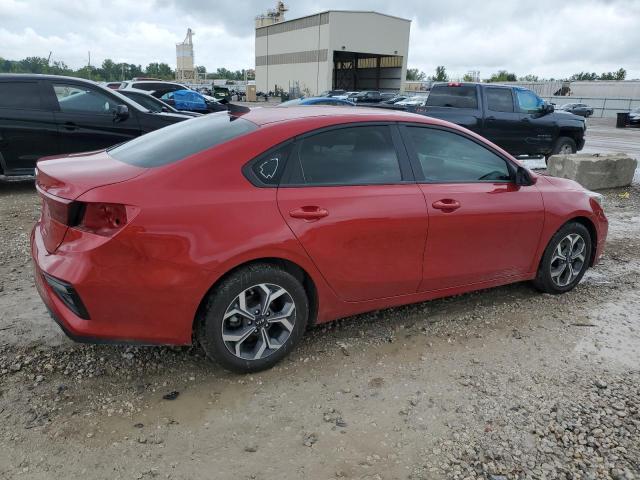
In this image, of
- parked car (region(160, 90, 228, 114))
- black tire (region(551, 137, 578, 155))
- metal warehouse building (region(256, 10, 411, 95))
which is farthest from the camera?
metal warehouse building (region(256, 10, 411, 95))

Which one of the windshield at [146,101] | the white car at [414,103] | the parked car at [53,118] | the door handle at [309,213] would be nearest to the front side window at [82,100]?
the parked car at [53,118]

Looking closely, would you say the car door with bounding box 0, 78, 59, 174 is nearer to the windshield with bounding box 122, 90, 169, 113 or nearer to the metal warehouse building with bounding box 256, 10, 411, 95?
the windshield with bounding box 122, 90, 169, 113

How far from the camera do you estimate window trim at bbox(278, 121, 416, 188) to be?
308cm

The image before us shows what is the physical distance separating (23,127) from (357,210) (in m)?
6.17

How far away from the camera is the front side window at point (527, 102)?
1147 cm

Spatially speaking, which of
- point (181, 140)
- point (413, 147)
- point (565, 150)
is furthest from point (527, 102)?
point (181, 140)

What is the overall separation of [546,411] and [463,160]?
71.5 inches

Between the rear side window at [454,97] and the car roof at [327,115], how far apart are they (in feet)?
26.6

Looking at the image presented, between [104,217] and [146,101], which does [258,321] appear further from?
[146,101]

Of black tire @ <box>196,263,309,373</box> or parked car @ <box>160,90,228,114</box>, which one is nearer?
black tire @ <box>196,263,309,373</box>

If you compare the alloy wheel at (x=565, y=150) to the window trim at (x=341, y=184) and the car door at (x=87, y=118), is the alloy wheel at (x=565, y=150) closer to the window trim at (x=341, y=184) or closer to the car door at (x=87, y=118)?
the car door at (x=87, y=118)

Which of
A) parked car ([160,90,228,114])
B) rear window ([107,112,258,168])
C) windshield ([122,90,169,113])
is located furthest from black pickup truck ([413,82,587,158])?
rear window ([107,112,258,168])

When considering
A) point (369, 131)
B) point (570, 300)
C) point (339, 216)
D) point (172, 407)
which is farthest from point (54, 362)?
point (570, 300)

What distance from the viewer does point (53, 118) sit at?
7.45m
